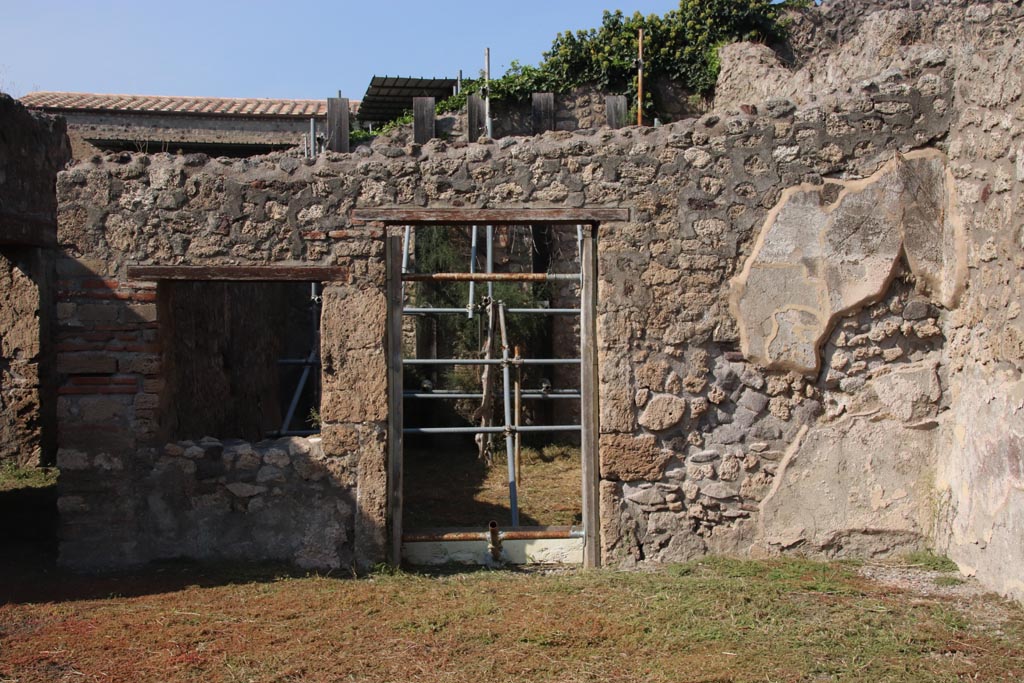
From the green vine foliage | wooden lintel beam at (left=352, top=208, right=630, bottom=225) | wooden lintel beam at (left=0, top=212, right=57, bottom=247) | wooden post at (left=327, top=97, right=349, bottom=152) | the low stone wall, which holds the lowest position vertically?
the low stone wall

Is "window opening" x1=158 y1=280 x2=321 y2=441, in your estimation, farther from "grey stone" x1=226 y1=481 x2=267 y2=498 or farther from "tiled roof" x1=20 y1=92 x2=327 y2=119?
"tiled roof" x1=20 y1=92 x2=327 y2=119

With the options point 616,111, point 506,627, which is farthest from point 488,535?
point 616,111

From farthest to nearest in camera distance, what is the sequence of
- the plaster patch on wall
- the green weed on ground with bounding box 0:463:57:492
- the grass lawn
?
1. the green weed on ground with bounding box 0:463:57:492
2. the plaster patch on wall
3. the grass lawn

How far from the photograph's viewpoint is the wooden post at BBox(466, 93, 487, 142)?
1192 centimetres

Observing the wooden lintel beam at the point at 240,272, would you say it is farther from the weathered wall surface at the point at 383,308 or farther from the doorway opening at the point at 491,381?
the doorway opening at the point at 491,381

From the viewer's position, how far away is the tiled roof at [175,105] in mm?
16188

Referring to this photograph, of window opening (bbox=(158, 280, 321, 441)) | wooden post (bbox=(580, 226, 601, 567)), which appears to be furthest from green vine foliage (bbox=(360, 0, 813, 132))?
wooden post (bbox=(580, 226, 601, 567))

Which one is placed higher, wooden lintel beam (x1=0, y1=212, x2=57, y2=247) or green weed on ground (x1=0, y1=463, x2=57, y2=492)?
wooden lintel beam (x1=0, y1=212, x2=57, y2=247)

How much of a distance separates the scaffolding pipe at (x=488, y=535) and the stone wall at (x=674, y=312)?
0.89ft

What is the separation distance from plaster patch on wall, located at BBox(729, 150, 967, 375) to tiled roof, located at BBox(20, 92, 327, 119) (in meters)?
12.0

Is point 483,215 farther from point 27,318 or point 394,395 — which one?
point 27,318

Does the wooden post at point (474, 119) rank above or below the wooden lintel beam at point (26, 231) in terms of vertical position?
above

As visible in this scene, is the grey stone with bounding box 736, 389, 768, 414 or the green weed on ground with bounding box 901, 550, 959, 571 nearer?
the green weed on ground with bounding box 901, 550, 959, 571

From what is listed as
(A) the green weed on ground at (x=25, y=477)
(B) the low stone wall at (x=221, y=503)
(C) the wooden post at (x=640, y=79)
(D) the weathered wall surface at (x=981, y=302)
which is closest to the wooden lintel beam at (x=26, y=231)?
(A) the green weed on ground at (x=25, y=477)
